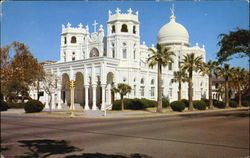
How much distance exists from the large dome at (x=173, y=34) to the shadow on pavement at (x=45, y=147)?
62596 mm

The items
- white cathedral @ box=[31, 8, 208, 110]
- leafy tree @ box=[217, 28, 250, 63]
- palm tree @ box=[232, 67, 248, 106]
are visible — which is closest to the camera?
leafy tree @ box=[217, 28, 250, 63]

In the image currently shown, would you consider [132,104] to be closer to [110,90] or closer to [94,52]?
[110,90]

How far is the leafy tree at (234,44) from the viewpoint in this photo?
78.7 feet

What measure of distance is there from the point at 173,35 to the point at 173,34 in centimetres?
28

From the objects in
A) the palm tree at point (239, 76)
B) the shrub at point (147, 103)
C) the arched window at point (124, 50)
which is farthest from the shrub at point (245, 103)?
the arched window at point (124, 50)

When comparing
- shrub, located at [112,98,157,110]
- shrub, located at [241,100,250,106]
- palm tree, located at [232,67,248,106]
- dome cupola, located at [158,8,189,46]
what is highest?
dome cupola, located at [158,8,189,46]

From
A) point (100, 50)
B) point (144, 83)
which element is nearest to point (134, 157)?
point (144, 83)

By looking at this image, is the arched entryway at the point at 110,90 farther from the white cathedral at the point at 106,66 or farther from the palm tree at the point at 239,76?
the palm tree at the point at 239,76

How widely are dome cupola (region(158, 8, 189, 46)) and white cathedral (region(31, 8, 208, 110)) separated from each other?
2.02 meters

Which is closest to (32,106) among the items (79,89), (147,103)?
(147,103)

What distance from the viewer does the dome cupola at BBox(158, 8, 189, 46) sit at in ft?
235

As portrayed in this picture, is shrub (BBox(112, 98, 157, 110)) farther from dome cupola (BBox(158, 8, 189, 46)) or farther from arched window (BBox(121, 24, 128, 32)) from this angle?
dome cupola (BBox(158, 8, 189, 46))

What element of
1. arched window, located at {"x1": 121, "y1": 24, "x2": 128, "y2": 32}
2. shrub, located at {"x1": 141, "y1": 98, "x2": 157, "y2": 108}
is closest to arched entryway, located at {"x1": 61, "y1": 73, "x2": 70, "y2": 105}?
arched window, located at {"x1": 121, "y1": 24, "x2": 128, "y2": 32}

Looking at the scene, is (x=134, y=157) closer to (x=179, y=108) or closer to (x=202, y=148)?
(x=202, y=148)
